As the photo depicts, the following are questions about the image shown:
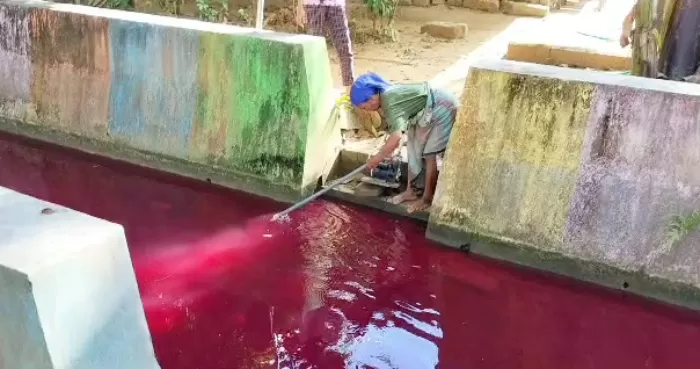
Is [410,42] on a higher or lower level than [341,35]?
lower

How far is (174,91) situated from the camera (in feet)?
19.7

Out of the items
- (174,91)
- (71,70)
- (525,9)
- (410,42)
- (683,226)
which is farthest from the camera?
(525,9)

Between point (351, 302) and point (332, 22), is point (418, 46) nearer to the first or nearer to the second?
point (332, 22)

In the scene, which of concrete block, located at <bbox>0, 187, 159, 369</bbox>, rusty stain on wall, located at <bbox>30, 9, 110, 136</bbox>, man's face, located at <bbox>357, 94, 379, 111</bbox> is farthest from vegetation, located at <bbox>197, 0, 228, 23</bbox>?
concrete block, located at <bbox>0, 187, 159, 369</bbox>

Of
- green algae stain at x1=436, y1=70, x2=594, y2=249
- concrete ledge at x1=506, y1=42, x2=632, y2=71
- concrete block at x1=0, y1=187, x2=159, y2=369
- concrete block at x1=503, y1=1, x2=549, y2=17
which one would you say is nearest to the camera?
concrete block at x1=0, y1=187, x2=159, y2=369

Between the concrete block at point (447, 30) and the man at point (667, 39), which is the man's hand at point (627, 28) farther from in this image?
the concrete block at point (447, 30)

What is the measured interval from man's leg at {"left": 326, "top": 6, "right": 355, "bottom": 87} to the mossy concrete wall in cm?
194

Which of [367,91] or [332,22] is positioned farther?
[332,22]

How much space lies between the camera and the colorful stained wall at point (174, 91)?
560 centimetres

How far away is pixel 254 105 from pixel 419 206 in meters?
1.54

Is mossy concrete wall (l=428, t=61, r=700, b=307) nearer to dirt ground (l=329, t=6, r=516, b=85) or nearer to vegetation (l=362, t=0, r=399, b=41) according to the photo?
dirt ground (l=329, t=6, r=516, b=85)

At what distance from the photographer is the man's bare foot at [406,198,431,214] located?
5.32 metres

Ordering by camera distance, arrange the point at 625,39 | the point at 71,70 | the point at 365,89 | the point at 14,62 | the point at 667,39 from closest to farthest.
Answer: the point at 365,89
the point at 667,39
the point at 625,39
the point at 71,70
the point at 14,62

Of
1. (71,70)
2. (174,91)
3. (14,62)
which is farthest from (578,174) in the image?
(14,62)
